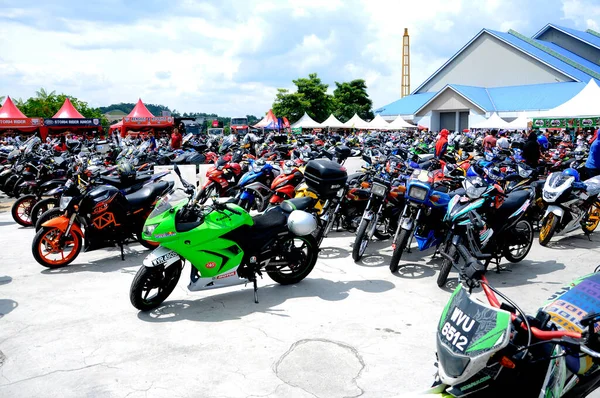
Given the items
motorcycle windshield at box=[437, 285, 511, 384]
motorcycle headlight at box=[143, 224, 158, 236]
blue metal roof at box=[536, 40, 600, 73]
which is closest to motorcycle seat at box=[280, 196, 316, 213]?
motorcycle headlight at box=[143, 224, 158, 236]

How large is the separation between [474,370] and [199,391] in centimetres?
193

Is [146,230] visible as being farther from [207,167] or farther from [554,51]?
[554,51]

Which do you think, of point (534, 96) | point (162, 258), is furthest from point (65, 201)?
point (534, 96)

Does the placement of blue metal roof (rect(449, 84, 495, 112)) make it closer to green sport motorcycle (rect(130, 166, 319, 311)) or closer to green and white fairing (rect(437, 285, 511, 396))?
green sport motorcycle (rect(130, 166, 319, 311))

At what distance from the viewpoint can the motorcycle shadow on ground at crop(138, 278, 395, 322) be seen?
431 cm

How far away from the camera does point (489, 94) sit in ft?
147

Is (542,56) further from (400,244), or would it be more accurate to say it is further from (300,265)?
(300,265)

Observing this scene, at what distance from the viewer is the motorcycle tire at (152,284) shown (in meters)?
4.22

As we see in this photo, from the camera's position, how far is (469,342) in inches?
76.4

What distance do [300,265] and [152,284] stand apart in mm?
1575

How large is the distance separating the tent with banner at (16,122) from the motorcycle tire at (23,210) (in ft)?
79.5

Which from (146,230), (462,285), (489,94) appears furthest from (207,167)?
(489,94)

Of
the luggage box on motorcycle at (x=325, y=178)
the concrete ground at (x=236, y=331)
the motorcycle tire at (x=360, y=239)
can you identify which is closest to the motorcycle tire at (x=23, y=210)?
the concrete ground at (x=236, y=331)

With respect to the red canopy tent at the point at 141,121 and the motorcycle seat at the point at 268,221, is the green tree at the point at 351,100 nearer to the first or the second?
the red canopy tent at the point at 141,121
